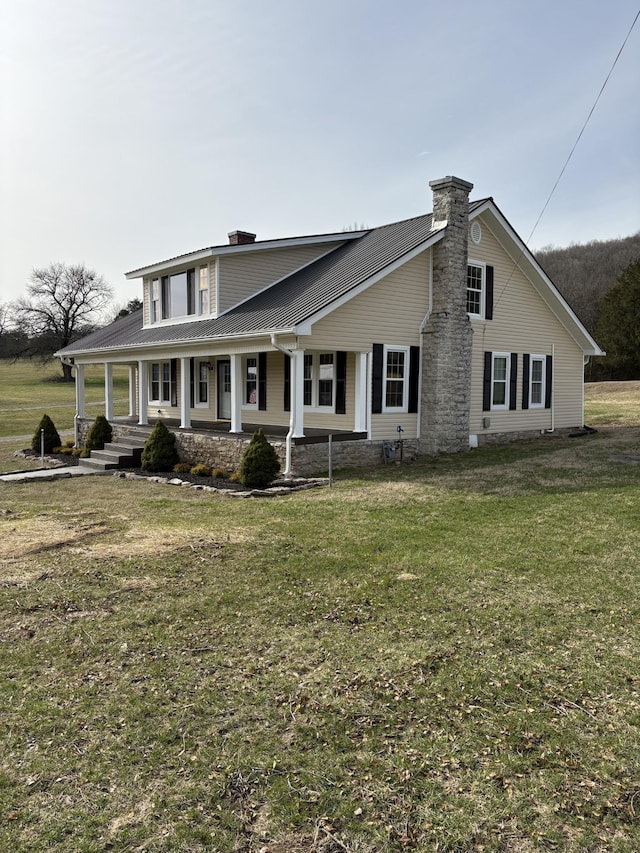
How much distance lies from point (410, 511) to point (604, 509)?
2766mm

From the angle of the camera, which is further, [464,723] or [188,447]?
[188,447]

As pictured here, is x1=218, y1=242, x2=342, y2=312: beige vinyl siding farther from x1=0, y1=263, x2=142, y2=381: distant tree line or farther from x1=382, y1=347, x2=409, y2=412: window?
x1=0, y1=263, x2=142, y2=381: distant tree line

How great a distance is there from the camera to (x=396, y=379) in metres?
15.0

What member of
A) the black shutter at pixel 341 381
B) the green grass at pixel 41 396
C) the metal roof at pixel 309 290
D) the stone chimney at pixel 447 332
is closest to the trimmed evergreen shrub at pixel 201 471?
the metal roof at pixel 309 290

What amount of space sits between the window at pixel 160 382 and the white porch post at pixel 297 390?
32.0ft

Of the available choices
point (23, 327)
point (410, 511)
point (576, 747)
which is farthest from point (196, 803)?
point (23, 327)

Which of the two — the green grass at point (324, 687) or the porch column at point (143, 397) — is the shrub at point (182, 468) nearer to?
the porch column at point (143, 397)

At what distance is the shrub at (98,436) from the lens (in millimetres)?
18109

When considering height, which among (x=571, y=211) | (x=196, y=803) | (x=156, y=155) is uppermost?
(x=156, y=155)

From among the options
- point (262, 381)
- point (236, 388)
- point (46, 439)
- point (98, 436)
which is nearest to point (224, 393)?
point (262, 381)

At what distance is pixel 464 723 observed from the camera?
12.4 feet

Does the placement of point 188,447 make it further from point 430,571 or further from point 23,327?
point 23,327

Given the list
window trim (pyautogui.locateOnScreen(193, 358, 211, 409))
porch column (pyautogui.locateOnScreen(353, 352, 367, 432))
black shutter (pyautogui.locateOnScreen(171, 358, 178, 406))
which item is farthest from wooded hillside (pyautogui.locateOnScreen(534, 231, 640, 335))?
porch column (pyautogui.locateOnScreen(353, 352, 367, 432))

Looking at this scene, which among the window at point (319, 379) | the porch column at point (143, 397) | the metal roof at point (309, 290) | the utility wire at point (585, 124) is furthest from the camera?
the porch column at point (143, 397)
